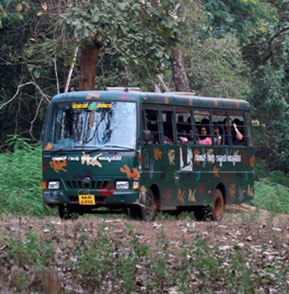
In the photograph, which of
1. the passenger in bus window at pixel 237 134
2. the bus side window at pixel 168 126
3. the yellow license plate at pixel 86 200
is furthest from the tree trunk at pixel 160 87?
the yellow license plate at pixel 86 200

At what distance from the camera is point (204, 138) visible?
61.3 feet

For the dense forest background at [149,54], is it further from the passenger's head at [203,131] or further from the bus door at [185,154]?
the bus door at [185,154]

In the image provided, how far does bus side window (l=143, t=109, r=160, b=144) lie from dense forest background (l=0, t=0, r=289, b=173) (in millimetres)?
3645

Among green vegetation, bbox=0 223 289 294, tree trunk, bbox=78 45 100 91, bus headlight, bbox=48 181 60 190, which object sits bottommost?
green vegetation, bbox=0 223 289 294

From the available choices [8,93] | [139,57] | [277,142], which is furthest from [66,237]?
[277,142]

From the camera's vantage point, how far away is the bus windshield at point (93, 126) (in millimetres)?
15906

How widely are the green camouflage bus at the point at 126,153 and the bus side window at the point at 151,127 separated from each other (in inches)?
0.7

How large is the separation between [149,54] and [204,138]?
Answer: 12.2 ft

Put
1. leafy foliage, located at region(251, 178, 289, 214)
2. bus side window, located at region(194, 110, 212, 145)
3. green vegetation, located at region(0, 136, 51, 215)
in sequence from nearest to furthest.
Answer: green vegetation, located at region(0, 136, 51, 215)
bus side window, located at region(194, 110, 212, 145)
leafy foliage, located at region(251, 178, 289, 214)

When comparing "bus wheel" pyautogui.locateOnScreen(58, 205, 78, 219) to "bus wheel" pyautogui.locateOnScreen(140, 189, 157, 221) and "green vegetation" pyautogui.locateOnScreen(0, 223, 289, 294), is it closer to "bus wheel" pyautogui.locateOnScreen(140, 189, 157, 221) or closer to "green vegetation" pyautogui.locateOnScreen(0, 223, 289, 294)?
"bus wheel" pyautogui.locateOnScreen(140, 189, 157, 221)

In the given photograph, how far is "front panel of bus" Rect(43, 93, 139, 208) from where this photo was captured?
15820 millimetres

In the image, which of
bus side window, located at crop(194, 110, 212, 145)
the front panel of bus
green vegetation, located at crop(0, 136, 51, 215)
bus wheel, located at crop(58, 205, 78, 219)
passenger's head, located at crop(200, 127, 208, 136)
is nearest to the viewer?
the front panel of bus

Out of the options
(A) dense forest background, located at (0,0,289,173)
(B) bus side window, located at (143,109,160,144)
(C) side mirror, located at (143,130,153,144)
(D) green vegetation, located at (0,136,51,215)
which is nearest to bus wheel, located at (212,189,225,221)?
(B) bus side window, located at (143,109,160,144)

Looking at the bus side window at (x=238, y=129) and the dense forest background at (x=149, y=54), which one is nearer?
the bus side window at (x=238, y=129)
